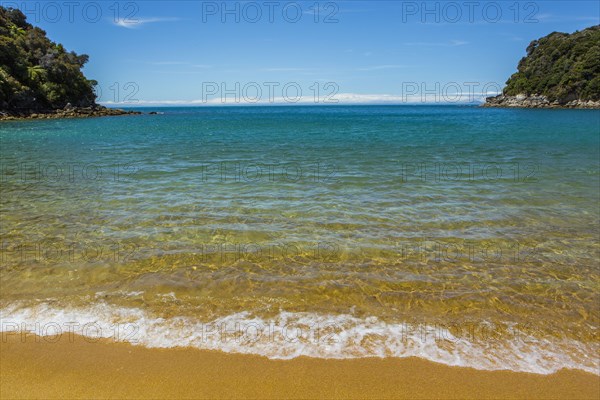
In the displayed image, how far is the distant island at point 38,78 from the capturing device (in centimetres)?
6838

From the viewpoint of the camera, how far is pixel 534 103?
396ft

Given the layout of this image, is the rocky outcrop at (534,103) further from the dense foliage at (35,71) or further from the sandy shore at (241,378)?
the dense foliage at (35,71)

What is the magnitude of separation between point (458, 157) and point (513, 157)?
2994 mm

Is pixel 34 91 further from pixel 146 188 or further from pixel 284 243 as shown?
pixel 284 243

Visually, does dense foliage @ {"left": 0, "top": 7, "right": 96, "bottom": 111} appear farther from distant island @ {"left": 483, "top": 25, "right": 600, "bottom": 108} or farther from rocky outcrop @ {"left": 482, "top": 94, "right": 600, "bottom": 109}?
distant island @ {"left": 483, "top": 25, "right": 600, "bottom": 108}

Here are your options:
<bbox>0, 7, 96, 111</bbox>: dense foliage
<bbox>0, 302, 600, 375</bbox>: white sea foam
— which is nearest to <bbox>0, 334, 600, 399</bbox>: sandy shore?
<bbox>0, 302, 600, 375</bbox>: white sea foam

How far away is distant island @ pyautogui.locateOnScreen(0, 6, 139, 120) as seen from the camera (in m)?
68.4

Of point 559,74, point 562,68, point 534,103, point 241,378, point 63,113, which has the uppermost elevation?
point 562,68

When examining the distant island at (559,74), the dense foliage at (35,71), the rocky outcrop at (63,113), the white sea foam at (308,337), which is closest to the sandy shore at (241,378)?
the white sea foam at (308,337)

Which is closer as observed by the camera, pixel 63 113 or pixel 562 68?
pixel 63 113

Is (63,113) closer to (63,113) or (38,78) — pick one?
(63,113)

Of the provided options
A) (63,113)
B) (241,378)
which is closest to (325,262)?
(241,378)

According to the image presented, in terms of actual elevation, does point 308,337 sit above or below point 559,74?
below

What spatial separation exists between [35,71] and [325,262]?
8833cm
